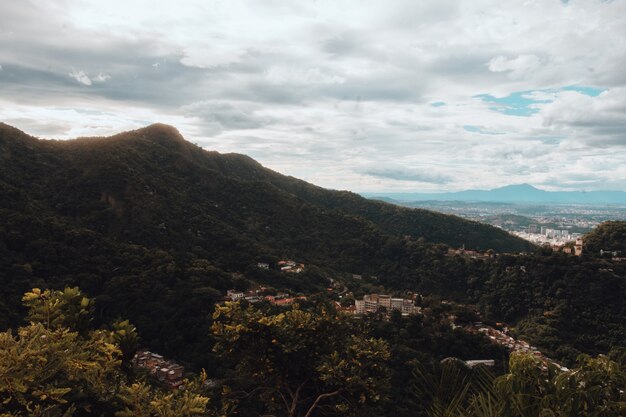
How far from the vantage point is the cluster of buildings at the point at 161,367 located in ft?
67.3

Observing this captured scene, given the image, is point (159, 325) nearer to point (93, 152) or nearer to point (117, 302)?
point (117, 302)

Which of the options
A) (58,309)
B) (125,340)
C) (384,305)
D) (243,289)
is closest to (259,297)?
(243,289)

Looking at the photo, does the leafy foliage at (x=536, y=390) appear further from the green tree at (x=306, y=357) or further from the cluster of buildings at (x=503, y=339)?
the cluster of buildings at (x=503, y=339)

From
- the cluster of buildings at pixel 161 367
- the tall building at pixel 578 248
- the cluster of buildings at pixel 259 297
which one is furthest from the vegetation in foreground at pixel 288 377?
the tall building at pixel 578 248

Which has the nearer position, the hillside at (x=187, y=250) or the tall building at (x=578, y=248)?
the hillside at (x=187, y=250)

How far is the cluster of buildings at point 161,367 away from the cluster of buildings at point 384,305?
17033 millimetres

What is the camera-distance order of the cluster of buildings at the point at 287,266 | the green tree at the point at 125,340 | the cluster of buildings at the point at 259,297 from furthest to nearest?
the cluster of buildings at the point at 287,266 < the cluster of buildings at the point at 259,297 < the green tree at the point at 125,340

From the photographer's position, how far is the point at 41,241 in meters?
29.5

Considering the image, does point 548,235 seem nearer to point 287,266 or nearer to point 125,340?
point 287,266

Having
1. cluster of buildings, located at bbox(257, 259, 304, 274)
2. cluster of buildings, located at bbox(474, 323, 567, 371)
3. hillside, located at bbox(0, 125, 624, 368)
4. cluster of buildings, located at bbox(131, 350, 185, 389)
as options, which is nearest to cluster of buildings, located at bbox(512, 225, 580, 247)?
hillside, located at bbox(0, 125, 624, 368)

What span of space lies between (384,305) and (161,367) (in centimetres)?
2089

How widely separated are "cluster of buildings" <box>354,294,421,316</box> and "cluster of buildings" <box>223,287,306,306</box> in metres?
5.80

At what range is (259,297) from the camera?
108 feet

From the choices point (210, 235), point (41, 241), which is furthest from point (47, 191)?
point (210, 235)
